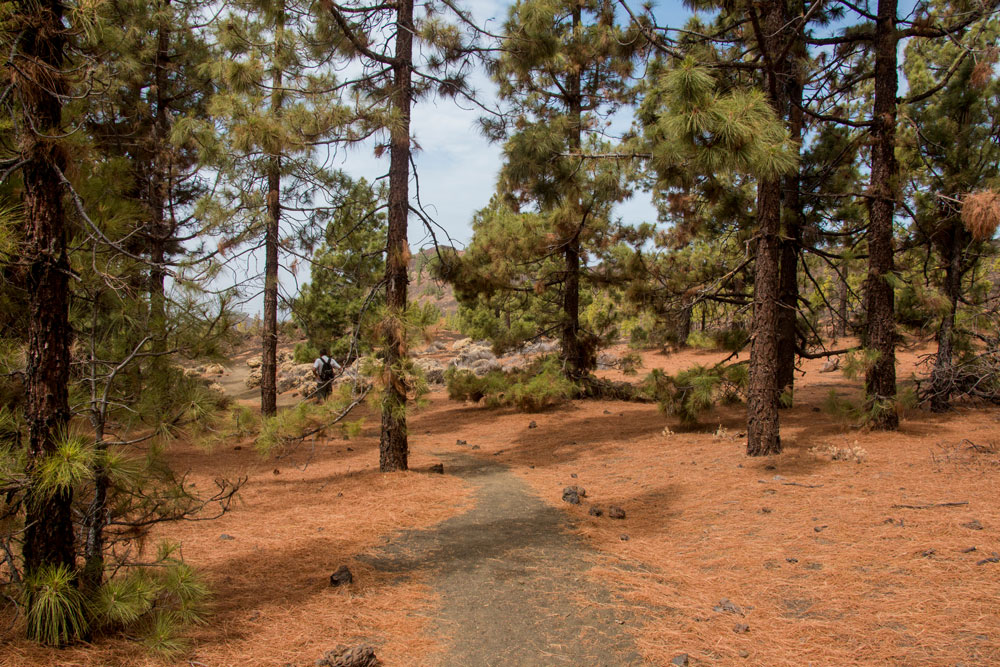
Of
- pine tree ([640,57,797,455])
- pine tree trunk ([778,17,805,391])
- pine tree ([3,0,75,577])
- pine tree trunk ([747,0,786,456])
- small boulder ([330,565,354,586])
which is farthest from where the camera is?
pine tree trunk ([778,17,805,391])

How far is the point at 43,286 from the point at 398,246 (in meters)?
4.38

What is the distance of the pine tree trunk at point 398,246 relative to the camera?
6.74 meters

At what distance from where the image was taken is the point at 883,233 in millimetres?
7602

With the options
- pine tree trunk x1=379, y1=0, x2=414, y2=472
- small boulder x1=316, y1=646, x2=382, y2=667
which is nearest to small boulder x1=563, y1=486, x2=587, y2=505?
pine tree trunk x1=379, y1=0, x2=414, y2=472

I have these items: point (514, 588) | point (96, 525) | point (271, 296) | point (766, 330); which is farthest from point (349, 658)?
point (271, 296)

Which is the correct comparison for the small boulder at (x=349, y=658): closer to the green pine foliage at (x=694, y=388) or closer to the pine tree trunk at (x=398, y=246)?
the pine tree trunk at (x=398, y=246)

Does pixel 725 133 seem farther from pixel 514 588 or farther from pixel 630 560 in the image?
pixel 514 588

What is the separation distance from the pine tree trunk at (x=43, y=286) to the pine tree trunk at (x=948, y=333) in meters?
10.3

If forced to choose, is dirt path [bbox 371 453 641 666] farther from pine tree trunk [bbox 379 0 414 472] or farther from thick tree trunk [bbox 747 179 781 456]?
thick tree trunk [bbox 747 179 781 456]

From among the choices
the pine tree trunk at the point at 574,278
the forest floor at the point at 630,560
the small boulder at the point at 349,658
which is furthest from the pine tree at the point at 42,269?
the pine tree trunk at the point at 574,278

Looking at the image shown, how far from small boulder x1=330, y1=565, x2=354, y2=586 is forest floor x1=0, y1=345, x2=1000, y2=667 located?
0.08 metres

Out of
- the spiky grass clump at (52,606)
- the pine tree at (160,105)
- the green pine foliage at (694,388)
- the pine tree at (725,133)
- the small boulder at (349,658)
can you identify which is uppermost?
the pine tree at (160,105)

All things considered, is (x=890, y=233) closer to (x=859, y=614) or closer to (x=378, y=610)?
(x=859, y=614)

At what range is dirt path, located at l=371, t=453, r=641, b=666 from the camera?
3102 millimetres
